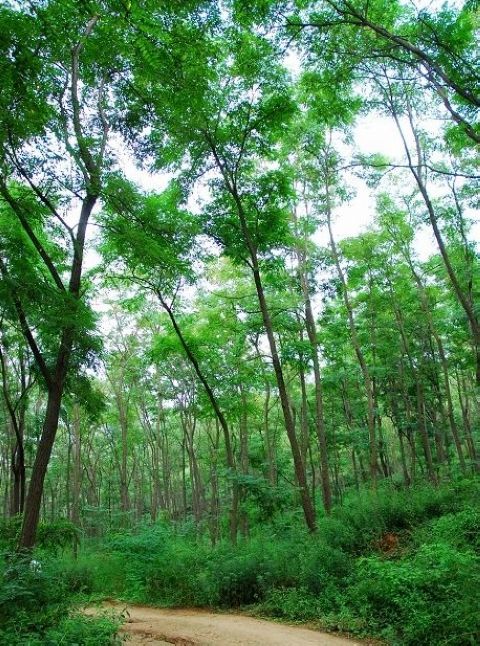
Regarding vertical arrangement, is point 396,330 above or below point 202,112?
below

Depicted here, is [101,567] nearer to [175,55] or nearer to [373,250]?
[175,55]

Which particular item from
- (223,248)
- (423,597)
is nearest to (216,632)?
(423,597)

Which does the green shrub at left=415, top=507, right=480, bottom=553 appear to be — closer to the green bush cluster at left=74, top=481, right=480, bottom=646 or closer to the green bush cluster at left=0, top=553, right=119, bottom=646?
the green bush cluster at left=74, top=481, right=480, bottom=646

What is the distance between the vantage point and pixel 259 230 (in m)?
11.7

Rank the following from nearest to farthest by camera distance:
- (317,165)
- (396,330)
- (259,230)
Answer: (259,230) → (317,165) → (396,330)

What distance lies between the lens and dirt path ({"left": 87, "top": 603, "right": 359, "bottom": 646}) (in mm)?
6340

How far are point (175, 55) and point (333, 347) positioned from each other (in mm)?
15815

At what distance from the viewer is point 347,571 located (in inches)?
318

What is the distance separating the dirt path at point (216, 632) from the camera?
20.8 ft

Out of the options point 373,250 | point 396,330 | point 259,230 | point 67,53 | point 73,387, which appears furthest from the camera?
point 396,330

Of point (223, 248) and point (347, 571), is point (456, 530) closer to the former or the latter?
point (347, 571)

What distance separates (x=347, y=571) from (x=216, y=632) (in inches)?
103

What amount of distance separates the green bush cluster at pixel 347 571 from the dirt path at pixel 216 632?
543 mm

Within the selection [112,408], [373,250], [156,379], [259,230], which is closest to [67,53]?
[259,230]
